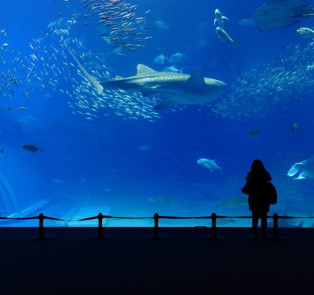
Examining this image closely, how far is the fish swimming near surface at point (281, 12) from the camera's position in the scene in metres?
8.98

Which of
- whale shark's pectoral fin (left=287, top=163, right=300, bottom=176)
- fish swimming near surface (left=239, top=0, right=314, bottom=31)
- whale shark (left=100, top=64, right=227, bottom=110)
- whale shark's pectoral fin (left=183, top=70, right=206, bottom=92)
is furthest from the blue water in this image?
whale shark's pectoral fin (left=183, top=70, right=206, bottom=92)

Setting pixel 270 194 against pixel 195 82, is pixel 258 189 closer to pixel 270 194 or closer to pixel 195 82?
pixel 270 194

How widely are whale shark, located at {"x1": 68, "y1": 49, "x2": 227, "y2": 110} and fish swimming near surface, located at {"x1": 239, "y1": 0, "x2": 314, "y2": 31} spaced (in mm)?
2664

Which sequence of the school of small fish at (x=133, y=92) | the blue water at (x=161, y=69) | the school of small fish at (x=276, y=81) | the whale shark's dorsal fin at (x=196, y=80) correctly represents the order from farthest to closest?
the school of small fish at (x=276, y=81) → the school of small fish at (x=133, y=92) → the blue water at (x=161, y=69) → the whale shark's dorsal fin at (x=196, y=80)

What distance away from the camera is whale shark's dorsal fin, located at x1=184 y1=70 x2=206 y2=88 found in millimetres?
8645

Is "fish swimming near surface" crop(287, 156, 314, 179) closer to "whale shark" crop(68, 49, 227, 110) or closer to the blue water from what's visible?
"whale shark" crop(68, 49, 227, 110)

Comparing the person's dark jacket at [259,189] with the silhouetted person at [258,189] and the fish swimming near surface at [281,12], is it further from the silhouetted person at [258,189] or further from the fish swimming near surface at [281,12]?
the fish swimming near surface at [281,12]

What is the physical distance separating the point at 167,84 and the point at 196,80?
86 cm
